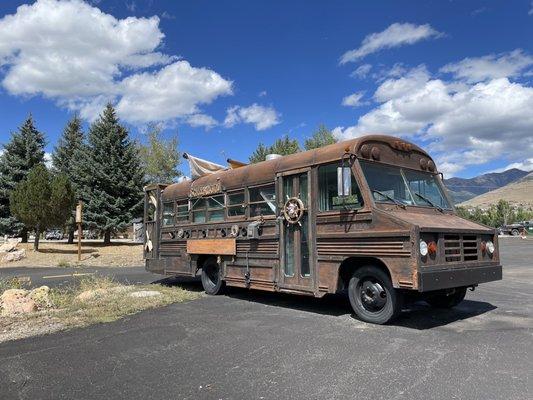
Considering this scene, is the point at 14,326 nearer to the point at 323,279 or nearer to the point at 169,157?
the point at 323,279

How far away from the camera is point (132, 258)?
22.3m

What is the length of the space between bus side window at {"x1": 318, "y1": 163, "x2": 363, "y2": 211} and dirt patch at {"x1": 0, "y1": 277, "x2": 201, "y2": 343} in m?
3.76

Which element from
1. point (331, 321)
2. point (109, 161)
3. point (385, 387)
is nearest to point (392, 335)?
point (331, 321)

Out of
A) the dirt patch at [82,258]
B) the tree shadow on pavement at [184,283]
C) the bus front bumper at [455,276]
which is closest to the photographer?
the bus front bumper at [455,276]

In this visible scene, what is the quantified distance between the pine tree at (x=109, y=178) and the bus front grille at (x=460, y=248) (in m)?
23.7

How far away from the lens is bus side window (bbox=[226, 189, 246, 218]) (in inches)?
377

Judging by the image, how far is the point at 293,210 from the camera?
26.9 feet

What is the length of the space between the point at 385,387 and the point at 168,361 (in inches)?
94.4

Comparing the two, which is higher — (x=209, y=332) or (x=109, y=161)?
(x=109, y=161)

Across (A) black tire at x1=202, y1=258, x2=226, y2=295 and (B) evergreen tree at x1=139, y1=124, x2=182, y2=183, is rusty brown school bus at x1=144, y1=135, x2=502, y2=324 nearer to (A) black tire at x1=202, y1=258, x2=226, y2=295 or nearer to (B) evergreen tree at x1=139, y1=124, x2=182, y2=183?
(A) black tire at x1=202, y1=258, x2=226, y2=295

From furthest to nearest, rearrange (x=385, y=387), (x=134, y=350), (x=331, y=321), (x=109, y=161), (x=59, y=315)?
(x=109, y=161) < (x=59, y=315) < (x=331, y=321) < (x=134, y=350) < (x=385, y=387)

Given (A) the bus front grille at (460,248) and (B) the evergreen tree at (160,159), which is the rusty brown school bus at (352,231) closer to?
(A) the bus front grille at (460,248)

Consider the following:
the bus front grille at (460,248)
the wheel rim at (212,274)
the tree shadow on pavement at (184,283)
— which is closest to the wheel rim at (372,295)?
the bus front grille at (460,248)

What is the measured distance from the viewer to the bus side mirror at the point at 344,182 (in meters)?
7.06
